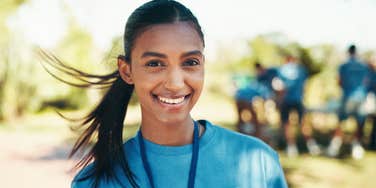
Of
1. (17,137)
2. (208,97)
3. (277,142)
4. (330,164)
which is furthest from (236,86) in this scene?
(208,97)

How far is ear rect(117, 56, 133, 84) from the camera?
6.13 feet

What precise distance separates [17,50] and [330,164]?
28.0 feet

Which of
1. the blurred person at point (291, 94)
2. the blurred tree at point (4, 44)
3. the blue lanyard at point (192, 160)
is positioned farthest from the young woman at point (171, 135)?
the blurred tree at point (4, 44)

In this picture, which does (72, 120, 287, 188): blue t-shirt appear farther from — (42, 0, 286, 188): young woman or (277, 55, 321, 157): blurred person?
(277, 55, 321, 157): blurred person

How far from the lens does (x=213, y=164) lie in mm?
1697

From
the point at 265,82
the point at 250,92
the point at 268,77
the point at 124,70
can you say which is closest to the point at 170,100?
the point at 124,70

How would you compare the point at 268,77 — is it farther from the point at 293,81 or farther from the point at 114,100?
the point at 114,100

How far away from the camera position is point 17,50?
40.1 ft

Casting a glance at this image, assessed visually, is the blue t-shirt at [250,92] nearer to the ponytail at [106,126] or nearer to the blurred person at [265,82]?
the blurred person at [265,82]

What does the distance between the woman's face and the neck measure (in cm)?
6

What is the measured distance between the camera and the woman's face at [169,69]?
1.64 metres

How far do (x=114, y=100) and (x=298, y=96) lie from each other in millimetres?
5958

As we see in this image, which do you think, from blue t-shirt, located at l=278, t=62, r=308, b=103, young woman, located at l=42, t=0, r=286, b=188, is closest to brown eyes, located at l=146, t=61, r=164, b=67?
young woman, located at l=42, t=0, r=286, b=188

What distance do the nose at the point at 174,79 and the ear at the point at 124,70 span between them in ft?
0.88
